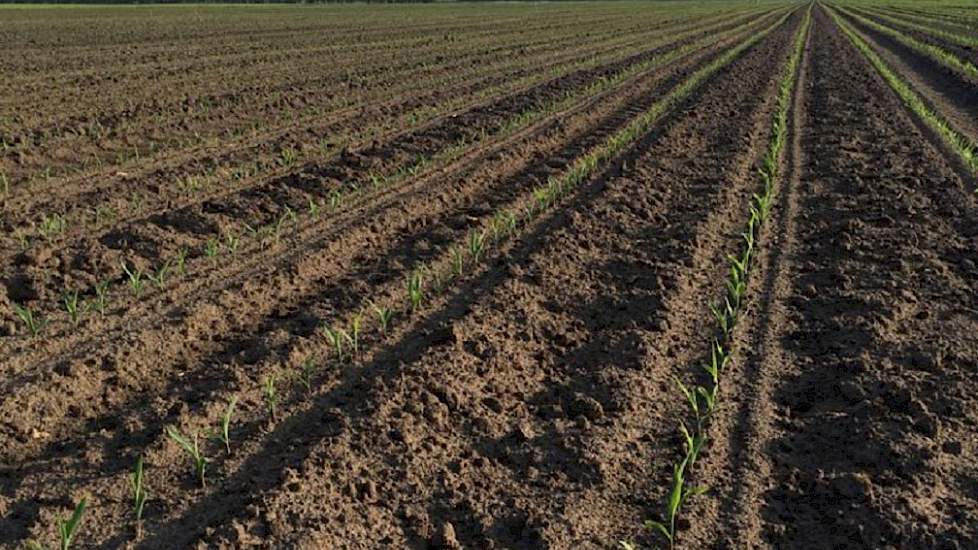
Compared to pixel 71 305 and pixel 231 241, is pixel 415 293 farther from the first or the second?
pixel 71 305

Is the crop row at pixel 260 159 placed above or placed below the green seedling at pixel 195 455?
below

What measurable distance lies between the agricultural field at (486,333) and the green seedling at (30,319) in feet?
0.12

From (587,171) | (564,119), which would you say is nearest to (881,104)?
(564,119)

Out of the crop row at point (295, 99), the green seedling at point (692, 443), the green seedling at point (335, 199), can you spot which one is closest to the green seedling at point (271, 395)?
the green seedling at point (692, 443)

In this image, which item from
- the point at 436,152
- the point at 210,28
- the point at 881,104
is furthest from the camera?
the point at 210,28

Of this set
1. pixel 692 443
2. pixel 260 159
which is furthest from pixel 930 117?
pixel 692 443

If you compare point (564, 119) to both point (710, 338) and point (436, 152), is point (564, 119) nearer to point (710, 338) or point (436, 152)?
point (436, 152)

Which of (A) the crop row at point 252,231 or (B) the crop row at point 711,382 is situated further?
(A) the crop row at point 252,231

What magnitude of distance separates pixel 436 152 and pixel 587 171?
2238 mm

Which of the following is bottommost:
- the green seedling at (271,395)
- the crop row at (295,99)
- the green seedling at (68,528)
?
the crop row at (295,99)

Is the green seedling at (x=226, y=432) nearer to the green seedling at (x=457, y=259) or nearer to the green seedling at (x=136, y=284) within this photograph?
the green seedling at (x=136, y=284)

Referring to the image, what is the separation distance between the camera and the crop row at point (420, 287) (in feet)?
13.1

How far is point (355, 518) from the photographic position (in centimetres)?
352

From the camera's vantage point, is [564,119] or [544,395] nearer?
[544,395]
